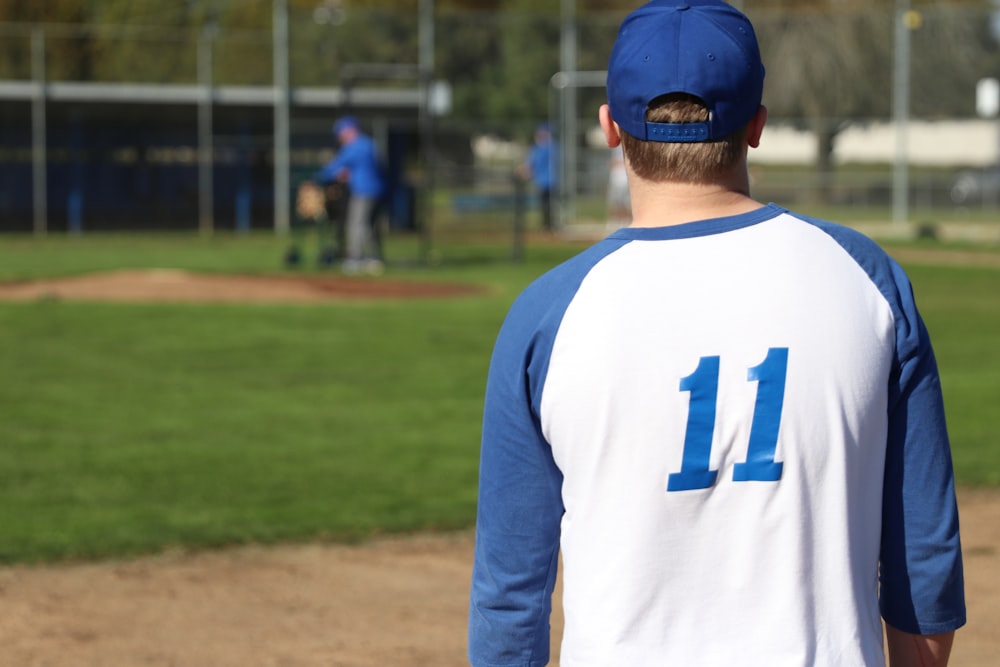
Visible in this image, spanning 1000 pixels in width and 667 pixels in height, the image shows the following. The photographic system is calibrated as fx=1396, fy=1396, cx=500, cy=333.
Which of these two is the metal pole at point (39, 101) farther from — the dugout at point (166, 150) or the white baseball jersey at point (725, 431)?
the white baseball jersey at point (725, 431)

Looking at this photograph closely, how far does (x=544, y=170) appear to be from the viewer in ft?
97.6

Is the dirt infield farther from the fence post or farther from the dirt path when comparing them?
the dirt path

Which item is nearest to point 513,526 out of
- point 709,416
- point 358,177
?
point 709,416

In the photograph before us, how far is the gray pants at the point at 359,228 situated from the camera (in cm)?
2048

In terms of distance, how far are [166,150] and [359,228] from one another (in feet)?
60.5

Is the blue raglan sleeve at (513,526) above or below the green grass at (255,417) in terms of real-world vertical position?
above

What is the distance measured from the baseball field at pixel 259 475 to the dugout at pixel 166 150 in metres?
15.5

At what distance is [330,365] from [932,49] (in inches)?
1013

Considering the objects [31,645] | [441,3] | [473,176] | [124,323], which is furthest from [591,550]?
[441,3]

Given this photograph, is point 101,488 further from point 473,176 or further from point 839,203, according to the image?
point 839,203

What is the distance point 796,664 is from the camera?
1.95 meters

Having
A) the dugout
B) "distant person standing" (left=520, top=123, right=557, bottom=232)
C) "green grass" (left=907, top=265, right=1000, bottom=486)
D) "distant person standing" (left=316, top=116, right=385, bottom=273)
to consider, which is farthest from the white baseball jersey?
the dugout

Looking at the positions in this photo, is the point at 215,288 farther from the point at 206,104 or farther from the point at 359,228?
the point at 206,104

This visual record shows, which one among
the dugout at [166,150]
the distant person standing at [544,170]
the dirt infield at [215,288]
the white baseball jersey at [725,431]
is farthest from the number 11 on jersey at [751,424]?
the dugout at [166,150]
